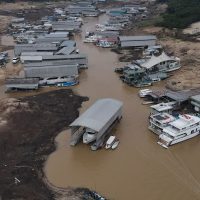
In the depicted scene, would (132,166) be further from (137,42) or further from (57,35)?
(57,35)

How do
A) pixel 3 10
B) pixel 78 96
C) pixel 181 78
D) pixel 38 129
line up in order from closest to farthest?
pixel 38 129 < pixel 78 96 < pixel 181 78 < pixel 3 10

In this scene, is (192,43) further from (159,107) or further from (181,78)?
(159,107)

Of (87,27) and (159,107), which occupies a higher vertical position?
(159,107)

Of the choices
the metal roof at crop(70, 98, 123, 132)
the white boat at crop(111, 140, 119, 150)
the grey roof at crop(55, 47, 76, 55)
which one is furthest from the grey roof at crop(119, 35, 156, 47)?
the white boat at crop(111, 140, 119, 150)

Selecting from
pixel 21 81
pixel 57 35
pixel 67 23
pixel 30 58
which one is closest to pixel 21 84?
pixel 21 81

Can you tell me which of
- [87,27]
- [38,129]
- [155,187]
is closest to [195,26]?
[87,27]

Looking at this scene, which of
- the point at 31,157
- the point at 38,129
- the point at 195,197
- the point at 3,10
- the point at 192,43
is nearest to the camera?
the point at 195,197

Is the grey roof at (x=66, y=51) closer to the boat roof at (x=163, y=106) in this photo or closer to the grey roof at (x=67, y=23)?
the grey roof at (x=67, y=23)
